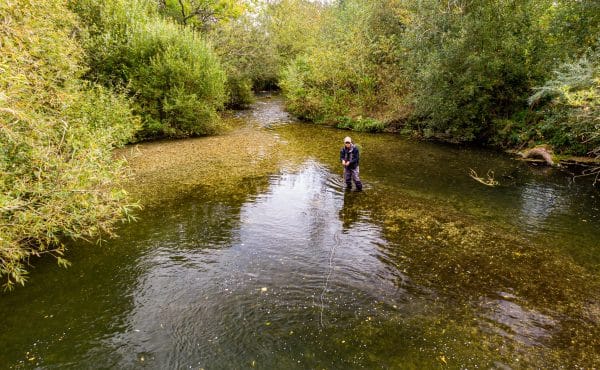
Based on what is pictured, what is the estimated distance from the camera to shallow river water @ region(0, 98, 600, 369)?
635cm

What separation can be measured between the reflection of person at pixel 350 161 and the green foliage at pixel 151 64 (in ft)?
41.3

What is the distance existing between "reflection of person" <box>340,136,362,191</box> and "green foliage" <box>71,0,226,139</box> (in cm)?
1260

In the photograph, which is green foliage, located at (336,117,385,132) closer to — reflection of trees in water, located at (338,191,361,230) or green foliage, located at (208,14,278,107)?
green foliage, located at (208,14,278,107)

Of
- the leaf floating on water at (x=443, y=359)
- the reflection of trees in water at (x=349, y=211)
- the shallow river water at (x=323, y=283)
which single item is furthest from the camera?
the reflection of trees in water at (x=349, y=211)

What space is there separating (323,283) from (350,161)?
6410 mm


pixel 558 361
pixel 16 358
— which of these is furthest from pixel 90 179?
pixel 558 361

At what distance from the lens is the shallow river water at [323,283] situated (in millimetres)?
6348

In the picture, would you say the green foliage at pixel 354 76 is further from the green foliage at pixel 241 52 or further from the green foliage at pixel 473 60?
the green foliage at pixel 241 52

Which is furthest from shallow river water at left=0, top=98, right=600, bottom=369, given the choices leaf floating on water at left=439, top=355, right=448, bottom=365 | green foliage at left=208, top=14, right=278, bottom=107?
green foliage at left=208, top=14, right=278, bottom=107

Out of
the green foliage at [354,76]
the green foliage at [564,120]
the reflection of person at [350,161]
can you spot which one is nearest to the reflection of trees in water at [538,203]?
the green foliage at [564,120]

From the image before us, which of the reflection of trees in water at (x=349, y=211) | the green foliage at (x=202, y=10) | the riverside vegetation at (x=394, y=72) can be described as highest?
the green foliage at (x=202, y=10)

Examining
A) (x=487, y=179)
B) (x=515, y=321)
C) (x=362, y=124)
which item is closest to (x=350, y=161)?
(x=487, y=179)

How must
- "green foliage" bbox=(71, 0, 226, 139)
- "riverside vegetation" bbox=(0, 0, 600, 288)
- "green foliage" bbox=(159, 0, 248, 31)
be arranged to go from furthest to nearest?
"green foliage" bbox=(159, 0, 248, 31), "green foliage" bbox=(71, 0, 226, 139), "riverside vegetation" bbox=(0, 0, 600, 288)

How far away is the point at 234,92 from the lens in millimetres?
35719
